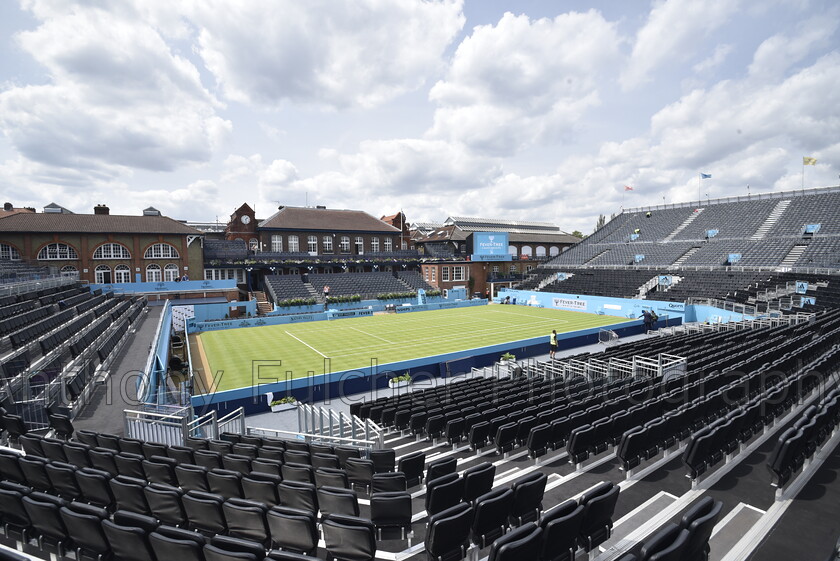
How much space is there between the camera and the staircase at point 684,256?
50.8m

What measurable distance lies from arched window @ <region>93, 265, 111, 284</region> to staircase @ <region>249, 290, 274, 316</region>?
14.4 metres

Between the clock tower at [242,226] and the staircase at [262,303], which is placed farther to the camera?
the clock tower at [242,226]

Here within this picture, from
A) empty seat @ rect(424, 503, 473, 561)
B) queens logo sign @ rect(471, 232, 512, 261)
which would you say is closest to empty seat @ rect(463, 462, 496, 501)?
empty seat @ rect(424, 503, 473, 561)

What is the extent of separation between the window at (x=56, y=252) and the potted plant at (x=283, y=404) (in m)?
40.1

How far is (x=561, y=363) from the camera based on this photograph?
17.8m

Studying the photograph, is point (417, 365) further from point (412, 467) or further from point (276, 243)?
point (276, 243)

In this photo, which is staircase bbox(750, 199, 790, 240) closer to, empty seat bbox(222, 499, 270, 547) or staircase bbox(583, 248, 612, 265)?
staircase bbox(583, 248, 612, 265)

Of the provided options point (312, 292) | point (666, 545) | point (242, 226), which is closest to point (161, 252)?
point (242, 226)

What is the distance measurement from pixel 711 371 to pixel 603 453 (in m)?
7.34

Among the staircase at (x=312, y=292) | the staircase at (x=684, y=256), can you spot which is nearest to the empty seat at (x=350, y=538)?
the staircase at (x=312, y=292)

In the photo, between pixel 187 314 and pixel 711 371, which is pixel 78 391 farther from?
pixel 187 314

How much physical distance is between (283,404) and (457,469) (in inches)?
417

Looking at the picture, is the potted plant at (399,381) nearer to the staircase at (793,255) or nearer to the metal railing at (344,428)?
the metal railing at (344,428)

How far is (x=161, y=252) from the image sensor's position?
1837 inches
